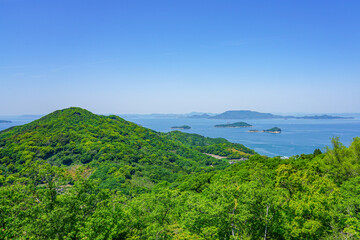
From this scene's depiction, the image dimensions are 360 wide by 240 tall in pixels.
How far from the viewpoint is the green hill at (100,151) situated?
201 ft

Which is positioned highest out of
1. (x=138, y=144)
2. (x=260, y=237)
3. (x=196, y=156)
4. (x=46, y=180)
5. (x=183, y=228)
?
(x=46, y=180)

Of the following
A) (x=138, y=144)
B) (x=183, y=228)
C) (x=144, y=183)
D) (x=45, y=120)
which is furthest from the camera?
(x=45, y=120)

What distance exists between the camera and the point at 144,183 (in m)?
57.2

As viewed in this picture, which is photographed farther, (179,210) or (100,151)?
(100,151)

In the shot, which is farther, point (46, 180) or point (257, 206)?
point (257, 206)

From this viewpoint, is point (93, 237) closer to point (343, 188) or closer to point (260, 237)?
point (260, 237)

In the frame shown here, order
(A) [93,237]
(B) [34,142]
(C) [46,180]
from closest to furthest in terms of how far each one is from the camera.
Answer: (A) [93,237]
(C) [46,180]
(B) [34,142]

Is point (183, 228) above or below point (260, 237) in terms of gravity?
above

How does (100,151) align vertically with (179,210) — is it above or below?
below

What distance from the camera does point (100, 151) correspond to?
7381 cm

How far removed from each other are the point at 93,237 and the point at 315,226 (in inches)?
515

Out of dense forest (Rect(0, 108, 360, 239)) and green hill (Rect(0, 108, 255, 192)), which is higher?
dense forest (Rect(0, 108, 360, 239))

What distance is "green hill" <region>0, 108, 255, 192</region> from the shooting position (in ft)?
201

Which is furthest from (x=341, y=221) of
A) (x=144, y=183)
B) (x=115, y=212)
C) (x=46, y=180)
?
(x=144, y=183)
